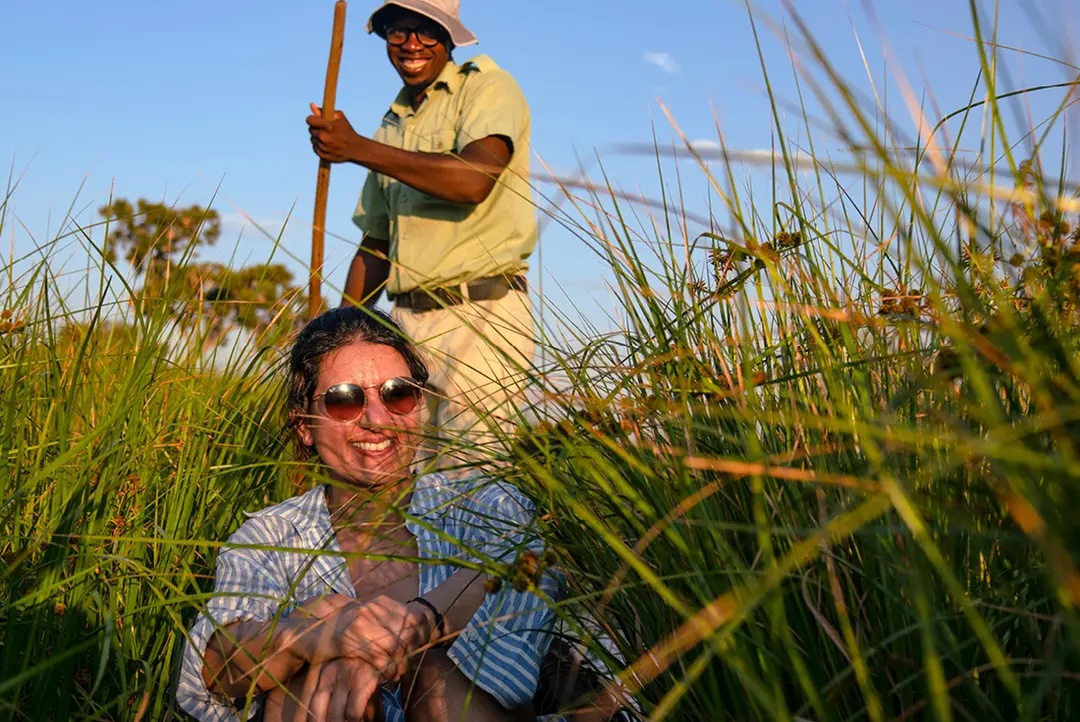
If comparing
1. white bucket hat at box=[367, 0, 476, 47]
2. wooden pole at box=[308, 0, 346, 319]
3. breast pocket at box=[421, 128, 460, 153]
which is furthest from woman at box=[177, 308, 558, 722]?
white bucket hat at box=[367, 0, 476, 47]

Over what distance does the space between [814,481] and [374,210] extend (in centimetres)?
461

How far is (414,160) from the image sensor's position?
4.55 meters

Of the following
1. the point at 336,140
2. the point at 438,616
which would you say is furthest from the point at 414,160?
the point at 438,616

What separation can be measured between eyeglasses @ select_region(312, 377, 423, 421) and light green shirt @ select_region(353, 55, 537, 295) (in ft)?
6.61

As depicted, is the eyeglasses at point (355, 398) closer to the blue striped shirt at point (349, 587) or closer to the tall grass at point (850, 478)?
the blue striped shirt at point (349, 587)

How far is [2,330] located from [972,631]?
2.22 metres

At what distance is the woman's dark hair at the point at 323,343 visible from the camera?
2949mm

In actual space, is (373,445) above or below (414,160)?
below

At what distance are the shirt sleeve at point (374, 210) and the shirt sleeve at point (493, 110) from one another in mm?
707

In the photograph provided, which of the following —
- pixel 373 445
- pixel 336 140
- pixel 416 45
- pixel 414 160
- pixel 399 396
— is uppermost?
pixel 416 45

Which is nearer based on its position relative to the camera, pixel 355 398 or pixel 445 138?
pixel 355 398

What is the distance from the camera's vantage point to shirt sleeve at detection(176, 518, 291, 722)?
7.96ft

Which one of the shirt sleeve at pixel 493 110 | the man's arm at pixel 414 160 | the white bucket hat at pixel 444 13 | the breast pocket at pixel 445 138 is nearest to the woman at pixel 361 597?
the man's arm at pixel 414 160

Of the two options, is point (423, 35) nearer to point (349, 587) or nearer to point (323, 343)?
point (323, 343)
